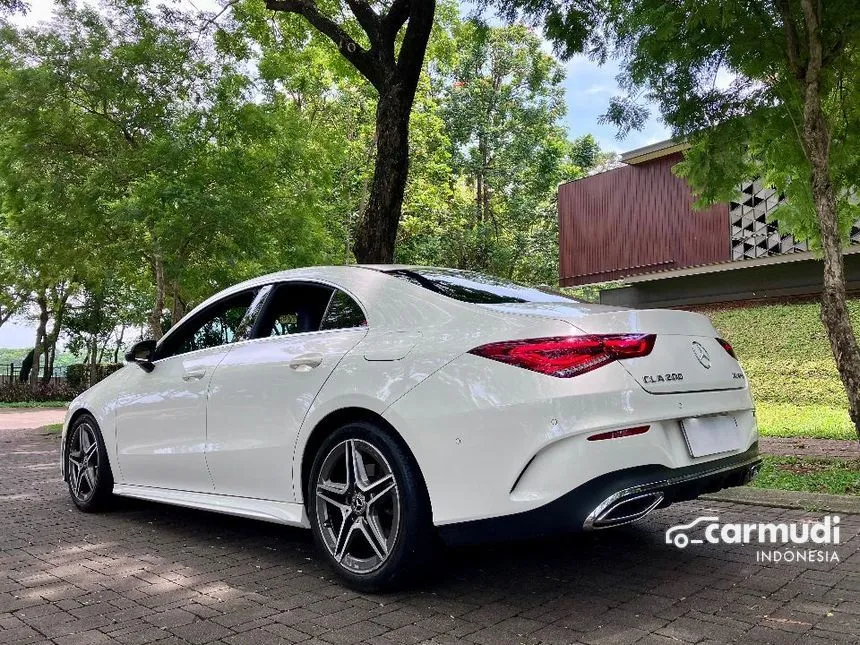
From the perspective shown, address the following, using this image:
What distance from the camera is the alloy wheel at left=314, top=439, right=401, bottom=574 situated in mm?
3523

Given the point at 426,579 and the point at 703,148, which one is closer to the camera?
the point at 426,579

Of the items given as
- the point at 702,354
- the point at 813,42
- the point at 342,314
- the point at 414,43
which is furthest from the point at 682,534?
the point at 414,43

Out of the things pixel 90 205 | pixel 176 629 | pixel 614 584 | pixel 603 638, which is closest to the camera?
pixel 603 638

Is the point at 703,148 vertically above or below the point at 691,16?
below

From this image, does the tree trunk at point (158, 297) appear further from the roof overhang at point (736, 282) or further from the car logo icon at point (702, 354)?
the roof overhang at point (736, 282)

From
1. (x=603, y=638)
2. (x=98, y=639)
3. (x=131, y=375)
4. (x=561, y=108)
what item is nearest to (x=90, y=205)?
(x=131, y=375)

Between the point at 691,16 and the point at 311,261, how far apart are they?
9.70 m

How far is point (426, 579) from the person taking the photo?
12.0ft

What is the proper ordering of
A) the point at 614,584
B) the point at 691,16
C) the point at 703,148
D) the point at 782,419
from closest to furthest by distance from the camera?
the point at 614,584, the point at 691,16, the point at 703,148, the point at 782,419

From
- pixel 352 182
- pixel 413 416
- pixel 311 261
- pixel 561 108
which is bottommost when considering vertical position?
pixel 413 416

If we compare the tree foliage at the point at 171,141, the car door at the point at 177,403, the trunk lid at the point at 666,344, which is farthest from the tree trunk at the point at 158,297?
the trunk lid at the point at 666,344

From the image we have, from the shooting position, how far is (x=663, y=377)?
10.9 feet

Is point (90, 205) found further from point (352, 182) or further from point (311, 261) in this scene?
point (352, 182)

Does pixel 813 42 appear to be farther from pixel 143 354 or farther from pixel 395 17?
pixel 143 354
